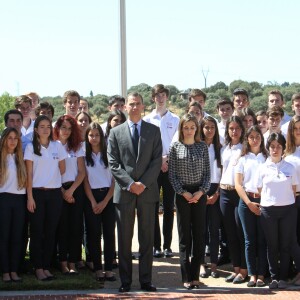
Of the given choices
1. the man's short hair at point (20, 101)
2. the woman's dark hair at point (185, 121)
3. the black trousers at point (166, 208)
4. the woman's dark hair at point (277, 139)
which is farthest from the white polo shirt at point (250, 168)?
the man's short hair at point (20, 101)

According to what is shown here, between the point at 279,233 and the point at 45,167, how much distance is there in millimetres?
3134

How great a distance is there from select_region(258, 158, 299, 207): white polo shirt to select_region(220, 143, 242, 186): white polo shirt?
16.9 inches

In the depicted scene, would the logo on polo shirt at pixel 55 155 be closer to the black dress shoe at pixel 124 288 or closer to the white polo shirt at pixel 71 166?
the white polo shirt at pixel 71 166

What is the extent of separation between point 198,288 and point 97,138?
2.39 m

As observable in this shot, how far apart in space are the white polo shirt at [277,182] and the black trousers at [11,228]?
3.09m

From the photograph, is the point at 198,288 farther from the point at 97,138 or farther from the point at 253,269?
the point at 97,138

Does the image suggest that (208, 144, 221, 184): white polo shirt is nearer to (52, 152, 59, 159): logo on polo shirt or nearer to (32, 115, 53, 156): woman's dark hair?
(52, 152, 59, 159): logo on polo shirt

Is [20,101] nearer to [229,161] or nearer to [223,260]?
[229,161]

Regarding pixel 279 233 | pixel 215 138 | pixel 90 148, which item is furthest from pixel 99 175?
pixel 279 233

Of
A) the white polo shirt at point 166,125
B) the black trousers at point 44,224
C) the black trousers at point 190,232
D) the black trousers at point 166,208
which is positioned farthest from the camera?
the white polo shirt at point 166,125

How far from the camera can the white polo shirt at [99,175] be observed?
8234 mm

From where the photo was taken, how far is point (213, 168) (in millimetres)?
8461

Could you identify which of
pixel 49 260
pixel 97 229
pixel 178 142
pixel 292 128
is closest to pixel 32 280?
pixel 49 260

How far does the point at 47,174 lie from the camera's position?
784cm
